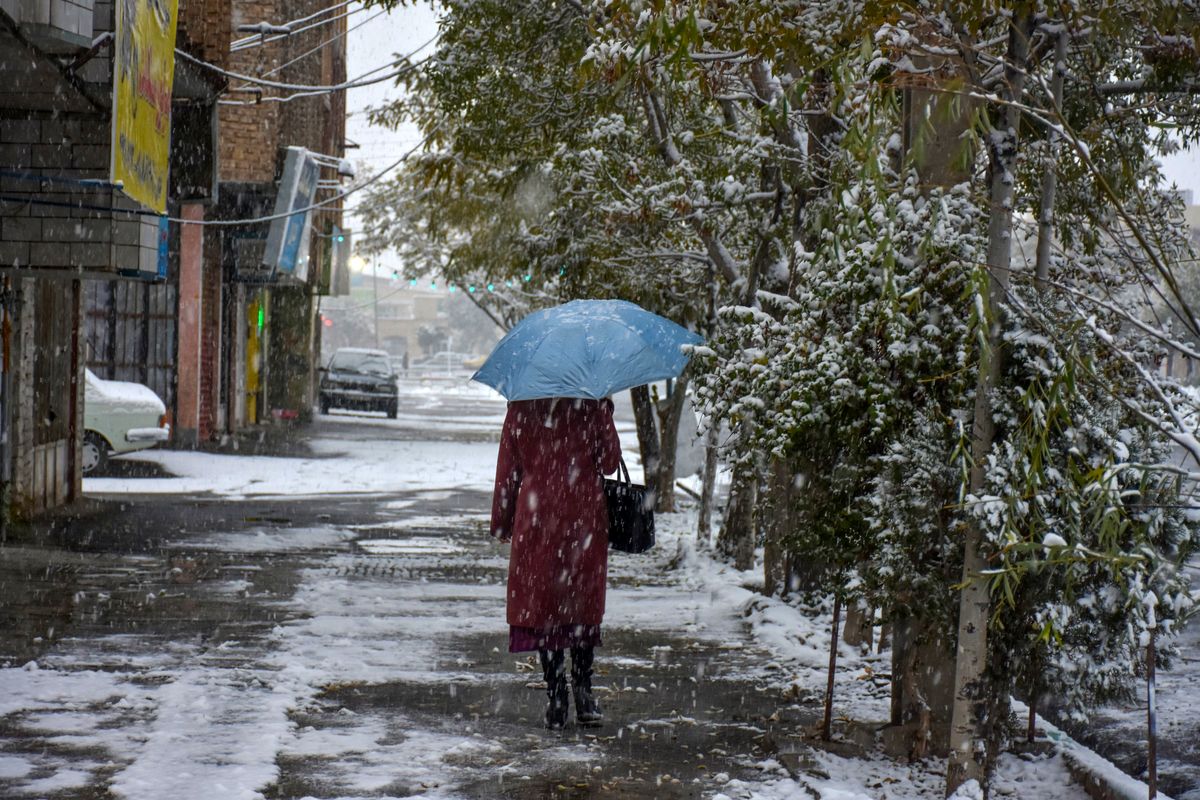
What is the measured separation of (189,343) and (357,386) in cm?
1684

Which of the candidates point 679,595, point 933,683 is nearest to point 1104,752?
point 933,683

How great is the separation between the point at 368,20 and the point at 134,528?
6613 mm

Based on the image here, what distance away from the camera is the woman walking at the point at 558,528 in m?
6.90

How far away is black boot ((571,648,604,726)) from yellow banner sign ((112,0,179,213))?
5630 millimetres

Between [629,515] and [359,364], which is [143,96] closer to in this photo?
[629,515]

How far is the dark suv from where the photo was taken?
139ft

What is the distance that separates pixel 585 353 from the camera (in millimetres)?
7191

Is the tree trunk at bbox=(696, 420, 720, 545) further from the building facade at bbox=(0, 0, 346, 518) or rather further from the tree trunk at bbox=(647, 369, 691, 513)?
the building facade at bbox=(0, 0, 346, 518)

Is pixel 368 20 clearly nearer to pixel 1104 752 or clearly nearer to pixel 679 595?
pixel 679 595

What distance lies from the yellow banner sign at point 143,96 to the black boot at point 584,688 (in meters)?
5.63

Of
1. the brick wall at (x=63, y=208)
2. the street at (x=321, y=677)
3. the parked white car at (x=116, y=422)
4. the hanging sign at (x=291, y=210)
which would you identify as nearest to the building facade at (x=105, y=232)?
the brick wall at (x=63, y=208)

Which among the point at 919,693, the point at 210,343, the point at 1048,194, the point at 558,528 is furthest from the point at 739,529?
the point at 210,343

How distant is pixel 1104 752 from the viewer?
24.9 feet

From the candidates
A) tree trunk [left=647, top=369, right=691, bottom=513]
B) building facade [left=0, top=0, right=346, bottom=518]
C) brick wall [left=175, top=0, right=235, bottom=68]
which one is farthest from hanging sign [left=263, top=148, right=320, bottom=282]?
tree trunk [left=647, top=369, right=691, bottom=513]
